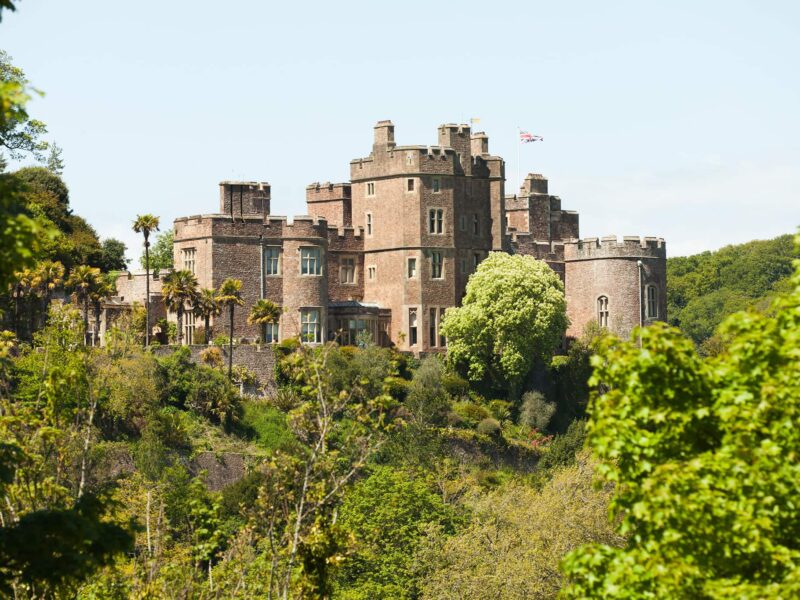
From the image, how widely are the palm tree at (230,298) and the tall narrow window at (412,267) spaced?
8.23m

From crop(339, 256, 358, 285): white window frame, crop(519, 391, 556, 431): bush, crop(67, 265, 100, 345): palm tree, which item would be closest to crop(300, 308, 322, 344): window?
crop(339, 256, 358, 285): white window frame

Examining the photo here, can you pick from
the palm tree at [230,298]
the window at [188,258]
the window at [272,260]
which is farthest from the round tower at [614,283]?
the window at [188,258]

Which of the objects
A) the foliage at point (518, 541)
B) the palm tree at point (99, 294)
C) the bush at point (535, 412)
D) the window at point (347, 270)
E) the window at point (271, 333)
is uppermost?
the window at point (347, 270)

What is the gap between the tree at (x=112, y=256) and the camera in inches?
2768

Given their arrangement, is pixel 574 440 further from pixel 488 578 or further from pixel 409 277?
pixel 488 578

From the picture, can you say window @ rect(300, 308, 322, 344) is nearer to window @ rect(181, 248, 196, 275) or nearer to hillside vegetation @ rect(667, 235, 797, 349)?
window @ rect(181, 248, 196, 275)

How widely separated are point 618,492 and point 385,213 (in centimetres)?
5135

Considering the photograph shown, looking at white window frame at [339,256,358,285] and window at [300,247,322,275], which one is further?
white window frame at [339,256,358,285]

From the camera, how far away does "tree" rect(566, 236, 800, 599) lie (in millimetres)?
15391

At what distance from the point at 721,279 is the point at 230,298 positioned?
74166 millimetres

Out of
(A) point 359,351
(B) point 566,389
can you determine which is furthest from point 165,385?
(B) point 566,389

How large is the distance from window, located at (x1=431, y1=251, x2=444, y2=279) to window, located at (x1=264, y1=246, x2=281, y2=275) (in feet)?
23.6

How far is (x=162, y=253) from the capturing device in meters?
93.2

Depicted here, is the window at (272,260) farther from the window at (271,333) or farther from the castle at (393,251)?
the window at (271,333)
